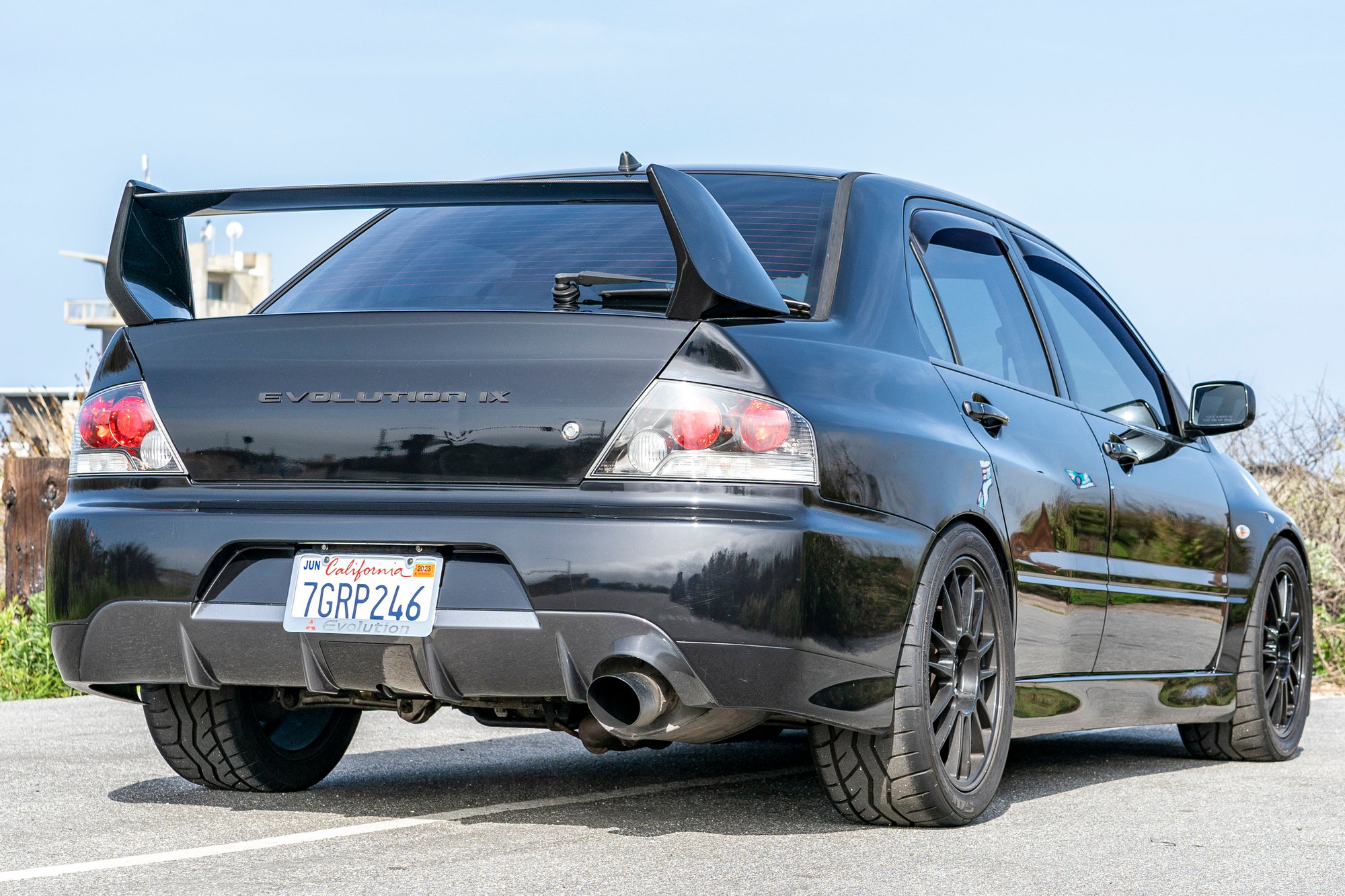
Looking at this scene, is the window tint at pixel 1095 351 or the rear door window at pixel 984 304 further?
the window tint at pixel 1095 351

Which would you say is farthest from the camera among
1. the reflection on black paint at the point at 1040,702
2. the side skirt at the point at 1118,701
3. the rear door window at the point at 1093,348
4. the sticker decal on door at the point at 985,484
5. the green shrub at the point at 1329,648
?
the green shrub at the point at 1329,648

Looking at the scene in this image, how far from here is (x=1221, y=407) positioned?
628 cm

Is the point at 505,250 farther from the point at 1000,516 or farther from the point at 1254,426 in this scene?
the point at 1254,426

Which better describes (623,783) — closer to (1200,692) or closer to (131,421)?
(131,421)

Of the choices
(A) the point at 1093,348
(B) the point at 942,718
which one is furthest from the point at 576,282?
(A) the point at 1093,348

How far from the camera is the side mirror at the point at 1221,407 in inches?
246

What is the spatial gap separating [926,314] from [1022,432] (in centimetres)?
48

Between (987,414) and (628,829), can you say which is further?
(987,414)

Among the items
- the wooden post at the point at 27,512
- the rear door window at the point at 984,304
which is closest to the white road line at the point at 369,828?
the rear door window at the point at 984,304

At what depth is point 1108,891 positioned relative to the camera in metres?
3.74

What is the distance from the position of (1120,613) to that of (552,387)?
2.28 metres

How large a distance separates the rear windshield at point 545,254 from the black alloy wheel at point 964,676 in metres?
0.85

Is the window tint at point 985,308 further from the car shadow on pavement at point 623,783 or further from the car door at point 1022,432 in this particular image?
the car shadow on pavement at point 623,783

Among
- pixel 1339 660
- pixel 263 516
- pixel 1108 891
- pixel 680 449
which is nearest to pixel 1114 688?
pixel 1108 891
